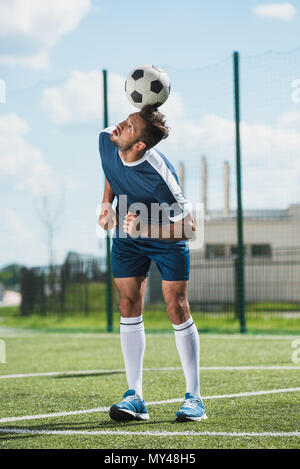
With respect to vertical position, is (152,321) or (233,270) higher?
(233,270)

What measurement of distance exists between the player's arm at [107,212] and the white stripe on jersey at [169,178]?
1.17 feet

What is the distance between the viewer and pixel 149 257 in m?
4.02

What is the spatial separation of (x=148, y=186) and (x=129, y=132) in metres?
0.32

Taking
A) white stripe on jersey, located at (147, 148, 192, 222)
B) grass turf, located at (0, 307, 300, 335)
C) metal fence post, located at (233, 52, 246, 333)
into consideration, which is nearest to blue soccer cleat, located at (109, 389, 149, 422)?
white stripe on jersey, located at (147, 148, 192, 222)

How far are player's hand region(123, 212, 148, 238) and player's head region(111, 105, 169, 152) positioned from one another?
0.38 m

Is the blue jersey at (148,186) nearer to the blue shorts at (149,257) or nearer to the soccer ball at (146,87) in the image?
the blue shorts at (149,257)

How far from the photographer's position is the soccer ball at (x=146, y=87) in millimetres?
3947

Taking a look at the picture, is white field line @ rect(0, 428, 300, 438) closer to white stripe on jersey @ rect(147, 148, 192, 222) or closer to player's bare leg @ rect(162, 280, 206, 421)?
player's bare leg @ rect(162, 280, 206, 421)

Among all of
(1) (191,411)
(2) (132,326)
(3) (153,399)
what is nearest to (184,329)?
(2) (132,326)

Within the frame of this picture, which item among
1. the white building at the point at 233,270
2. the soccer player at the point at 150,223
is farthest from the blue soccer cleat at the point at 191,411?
the white building at the point at 233,270

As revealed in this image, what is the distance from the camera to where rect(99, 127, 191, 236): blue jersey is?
3855 millimetres

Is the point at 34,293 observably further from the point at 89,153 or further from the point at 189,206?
the point at 189,206

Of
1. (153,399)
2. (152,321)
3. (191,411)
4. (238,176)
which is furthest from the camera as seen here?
(152,321)

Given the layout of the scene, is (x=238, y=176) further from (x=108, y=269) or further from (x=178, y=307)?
(x=178, y=307)
